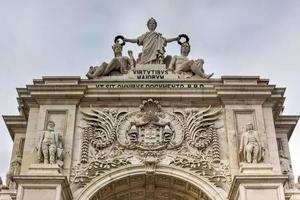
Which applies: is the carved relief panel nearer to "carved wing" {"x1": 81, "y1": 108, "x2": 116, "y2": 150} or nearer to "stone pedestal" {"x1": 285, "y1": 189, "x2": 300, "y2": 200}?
"carved wing" {"x1": 81, "y1": 108, "x2": 116, "y2": 150}

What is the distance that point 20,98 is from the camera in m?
19.0

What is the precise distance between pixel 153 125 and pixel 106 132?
1417 mm

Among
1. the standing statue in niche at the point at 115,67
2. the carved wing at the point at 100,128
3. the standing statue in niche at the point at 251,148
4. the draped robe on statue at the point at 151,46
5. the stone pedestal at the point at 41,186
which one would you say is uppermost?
the draped robe on statue at the point at 151,46

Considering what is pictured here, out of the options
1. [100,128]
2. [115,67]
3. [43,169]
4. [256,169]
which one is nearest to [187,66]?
[115,67]

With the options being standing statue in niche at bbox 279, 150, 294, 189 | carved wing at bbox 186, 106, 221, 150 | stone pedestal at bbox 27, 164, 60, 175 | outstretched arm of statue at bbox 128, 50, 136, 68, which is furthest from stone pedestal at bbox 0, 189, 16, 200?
standing statue in niche at bbox 279, 150, 294, 189

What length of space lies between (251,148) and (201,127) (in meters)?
1.91

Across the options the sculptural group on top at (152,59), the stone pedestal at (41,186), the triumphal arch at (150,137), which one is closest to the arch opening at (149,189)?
the triumphal arch at (150,137)

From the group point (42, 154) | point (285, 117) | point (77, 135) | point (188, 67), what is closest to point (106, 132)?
point (77, 135)

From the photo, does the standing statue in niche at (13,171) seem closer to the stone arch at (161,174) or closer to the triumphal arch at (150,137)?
the triumphal arch at (150,137)

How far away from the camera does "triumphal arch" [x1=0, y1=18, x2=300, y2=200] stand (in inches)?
657

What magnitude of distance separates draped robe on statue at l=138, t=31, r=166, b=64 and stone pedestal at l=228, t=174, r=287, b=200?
595cm

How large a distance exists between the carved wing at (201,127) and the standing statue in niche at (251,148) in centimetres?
111

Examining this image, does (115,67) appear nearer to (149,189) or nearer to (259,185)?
(149,189)

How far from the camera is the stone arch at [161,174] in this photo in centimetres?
1672
